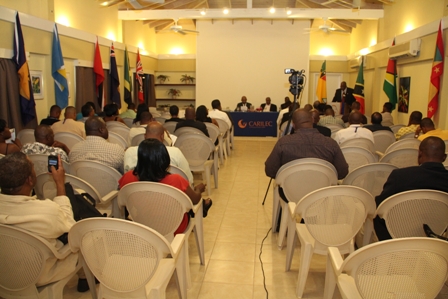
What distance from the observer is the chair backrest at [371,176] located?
3.34 meters

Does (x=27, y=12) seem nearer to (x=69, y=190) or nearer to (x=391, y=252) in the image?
(x=69, y=190)

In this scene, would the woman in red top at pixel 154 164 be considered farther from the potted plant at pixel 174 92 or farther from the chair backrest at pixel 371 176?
the potted plant at pixel 174 92

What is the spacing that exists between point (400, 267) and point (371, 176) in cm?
171

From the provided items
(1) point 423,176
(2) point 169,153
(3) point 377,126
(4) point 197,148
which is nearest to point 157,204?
(2) point 169,153

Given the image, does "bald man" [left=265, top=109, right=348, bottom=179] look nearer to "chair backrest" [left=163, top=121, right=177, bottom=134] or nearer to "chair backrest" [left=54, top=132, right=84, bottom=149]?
"chair backrest" [left=54, top=132, right=84, bottom=149]

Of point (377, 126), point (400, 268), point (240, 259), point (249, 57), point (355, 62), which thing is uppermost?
point (249, 57)

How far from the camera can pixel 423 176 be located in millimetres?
2654

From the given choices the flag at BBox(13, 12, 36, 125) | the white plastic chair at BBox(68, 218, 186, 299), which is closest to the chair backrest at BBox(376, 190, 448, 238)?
the white plastic chair at BBox(68, 218, 186, 299)

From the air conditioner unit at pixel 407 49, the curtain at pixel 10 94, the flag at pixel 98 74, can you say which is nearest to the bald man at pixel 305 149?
the curtain at pixel 10 94

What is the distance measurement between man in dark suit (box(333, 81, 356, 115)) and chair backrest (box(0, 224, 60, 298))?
10914mm

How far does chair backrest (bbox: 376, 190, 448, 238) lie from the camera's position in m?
2.44

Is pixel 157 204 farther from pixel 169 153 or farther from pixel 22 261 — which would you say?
pixel 169 153

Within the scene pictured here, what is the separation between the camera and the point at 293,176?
3252mm

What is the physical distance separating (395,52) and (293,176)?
742 cm
